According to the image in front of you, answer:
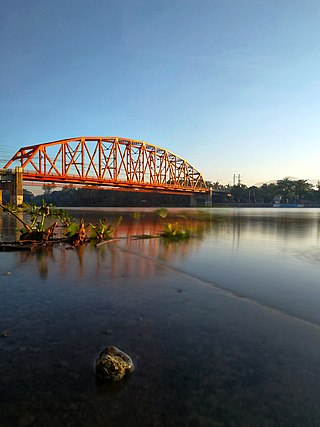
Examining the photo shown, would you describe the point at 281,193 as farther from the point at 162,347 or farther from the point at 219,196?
the point at 162,347

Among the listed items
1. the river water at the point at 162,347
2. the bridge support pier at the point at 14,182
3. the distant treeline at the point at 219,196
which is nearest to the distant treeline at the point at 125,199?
the distant treeline at the point at 219,196

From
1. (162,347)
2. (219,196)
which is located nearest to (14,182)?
(162,347)

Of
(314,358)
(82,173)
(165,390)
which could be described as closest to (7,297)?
(165,390)

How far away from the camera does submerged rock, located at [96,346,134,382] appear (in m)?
3.27

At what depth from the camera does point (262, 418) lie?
108 inches

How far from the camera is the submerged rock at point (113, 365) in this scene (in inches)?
129

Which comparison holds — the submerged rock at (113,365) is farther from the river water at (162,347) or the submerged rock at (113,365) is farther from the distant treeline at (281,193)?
the distant treeline at (281,193)

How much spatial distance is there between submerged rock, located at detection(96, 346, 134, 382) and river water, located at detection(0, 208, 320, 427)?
3.7 inches

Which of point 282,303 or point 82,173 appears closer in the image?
point 282,303

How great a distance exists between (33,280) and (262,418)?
6.20 metres

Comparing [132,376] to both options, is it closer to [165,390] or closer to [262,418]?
[165,390]

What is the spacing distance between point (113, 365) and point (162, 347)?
0.85m

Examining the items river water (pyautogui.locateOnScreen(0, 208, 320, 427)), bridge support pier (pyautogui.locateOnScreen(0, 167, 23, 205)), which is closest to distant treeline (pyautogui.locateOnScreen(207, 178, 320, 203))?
bridge support pier (pyautogui.locateOnScreen(0, 167, 23, 205))

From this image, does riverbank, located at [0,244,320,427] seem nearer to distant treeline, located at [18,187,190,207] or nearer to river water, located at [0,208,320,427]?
river water, located at [0,208,320,427]
